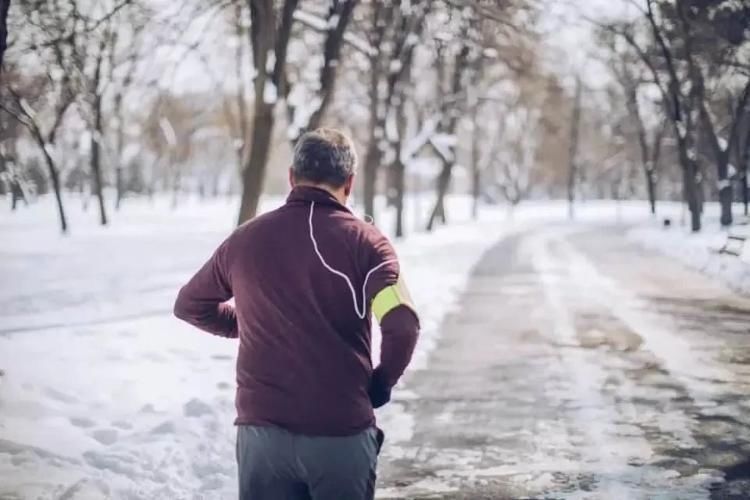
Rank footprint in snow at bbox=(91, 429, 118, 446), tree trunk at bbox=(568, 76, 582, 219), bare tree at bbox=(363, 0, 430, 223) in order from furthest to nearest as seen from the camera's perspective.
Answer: tree trunk at bbox=(568, 76, 582, 219) → bare tree at bbox=(363, 0, 430, 223) → footprint in snow at bbox=(91, 429, 118, 446)

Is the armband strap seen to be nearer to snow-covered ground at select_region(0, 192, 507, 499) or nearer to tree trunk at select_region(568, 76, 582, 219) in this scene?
snow-covered ground at select_region(0, 192, 507, 499)

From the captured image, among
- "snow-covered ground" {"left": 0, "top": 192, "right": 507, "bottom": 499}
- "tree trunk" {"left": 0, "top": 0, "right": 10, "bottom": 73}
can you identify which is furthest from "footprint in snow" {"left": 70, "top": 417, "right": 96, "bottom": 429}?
"tree trunk" {"left": 0, "top": 0, "right": 10, "bottom": 73}

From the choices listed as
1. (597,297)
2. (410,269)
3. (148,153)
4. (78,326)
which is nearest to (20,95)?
(78,326)

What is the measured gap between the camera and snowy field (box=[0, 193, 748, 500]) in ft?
15.5

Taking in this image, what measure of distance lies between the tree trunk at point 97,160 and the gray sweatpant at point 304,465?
4298 millimetres

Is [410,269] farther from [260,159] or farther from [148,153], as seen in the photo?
[148,153]

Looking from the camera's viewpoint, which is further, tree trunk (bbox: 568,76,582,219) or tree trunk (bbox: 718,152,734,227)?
tree trunk (bbox: 568,76,582,219)

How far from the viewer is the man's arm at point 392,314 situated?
2.42 meters

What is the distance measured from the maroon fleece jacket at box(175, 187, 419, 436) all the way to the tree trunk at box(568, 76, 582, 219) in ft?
62.7

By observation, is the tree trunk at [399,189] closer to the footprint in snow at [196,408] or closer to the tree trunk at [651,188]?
the tree trunk at [651,188]

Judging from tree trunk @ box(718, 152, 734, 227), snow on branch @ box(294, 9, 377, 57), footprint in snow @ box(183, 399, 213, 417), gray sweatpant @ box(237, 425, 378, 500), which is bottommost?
footprint in snow @ box(183, 399, 213, 417)

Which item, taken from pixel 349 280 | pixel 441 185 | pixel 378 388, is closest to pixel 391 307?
pixel 349 280

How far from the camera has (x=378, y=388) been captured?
2611 mm

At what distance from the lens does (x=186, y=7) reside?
9.23 meters
